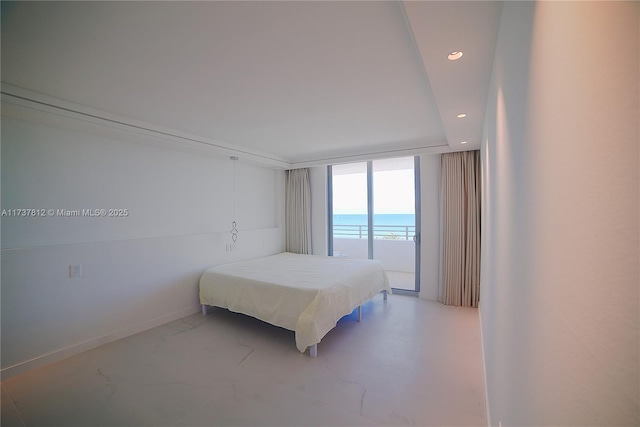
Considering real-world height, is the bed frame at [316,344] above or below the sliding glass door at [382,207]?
below

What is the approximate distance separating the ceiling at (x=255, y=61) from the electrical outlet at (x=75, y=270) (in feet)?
5.32

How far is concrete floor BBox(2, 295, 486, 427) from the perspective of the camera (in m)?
2.03

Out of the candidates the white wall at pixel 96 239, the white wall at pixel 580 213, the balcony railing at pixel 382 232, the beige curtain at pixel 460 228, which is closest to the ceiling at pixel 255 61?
the white wall at pixel 96 239

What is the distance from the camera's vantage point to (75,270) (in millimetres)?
2947

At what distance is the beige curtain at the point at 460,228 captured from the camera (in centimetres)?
419

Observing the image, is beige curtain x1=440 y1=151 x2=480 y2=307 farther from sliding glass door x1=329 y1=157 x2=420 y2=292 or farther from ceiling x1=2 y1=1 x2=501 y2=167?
ceiling x1=2 y1=1 x2=501 y2=167

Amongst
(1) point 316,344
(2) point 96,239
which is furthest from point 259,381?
(2) point 96,239

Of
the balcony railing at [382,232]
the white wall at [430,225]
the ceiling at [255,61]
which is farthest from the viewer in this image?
the balcony railing at [382,232]

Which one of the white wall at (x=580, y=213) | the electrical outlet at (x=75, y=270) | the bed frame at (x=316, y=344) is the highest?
the white wall at (x=580, y=213)

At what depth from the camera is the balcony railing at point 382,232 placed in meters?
6.74

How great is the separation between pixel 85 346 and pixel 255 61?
3.45 metres

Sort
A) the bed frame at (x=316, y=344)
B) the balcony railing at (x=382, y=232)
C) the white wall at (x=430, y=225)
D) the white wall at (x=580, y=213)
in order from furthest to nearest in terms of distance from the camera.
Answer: the balcony railing at (x=382, y=232)
the white wall at (x=430, y=225)
the bed frame at (x=316, y=344)
the white wall at (x=580, y=213)

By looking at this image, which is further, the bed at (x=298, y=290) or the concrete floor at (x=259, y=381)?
the bed at (x=298, y=290)

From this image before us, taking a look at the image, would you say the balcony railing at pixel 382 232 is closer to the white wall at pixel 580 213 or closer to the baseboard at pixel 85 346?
the baseboard at pixel 85 346
